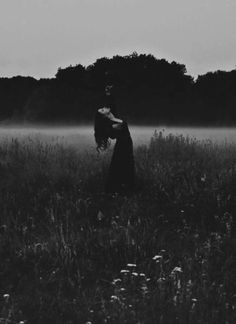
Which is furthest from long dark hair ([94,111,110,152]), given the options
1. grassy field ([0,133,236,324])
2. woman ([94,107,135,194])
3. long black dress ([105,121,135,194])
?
Answer: grassy field ([0,133,236,324])

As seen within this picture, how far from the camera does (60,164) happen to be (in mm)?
15500

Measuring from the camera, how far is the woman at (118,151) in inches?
516

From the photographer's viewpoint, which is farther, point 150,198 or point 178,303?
point 150,198

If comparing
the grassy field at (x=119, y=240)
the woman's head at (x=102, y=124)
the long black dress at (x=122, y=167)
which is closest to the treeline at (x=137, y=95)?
the grassy field at (x=119, y=240)

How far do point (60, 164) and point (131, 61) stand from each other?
50.1 feet

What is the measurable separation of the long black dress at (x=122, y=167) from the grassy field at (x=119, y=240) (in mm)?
240

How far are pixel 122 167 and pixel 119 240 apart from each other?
3.53m

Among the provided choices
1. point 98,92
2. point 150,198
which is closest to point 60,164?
point 150,198

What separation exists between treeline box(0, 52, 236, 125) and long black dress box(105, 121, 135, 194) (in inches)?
462

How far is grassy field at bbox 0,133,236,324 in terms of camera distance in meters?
7.35

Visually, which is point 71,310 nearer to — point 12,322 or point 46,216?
point 12,322

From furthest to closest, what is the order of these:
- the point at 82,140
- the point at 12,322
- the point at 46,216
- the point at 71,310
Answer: the point at 82,140, the point at 46,216, the point at 71,310, the point at 12,322

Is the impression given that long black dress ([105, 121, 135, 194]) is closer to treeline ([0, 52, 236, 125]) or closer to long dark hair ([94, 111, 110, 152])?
long dark hair ([94, 111, 110, 152])

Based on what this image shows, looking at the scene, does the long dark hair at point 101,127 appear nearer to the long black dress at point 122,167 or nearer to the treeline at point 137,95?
the long black dress at point 122,167
